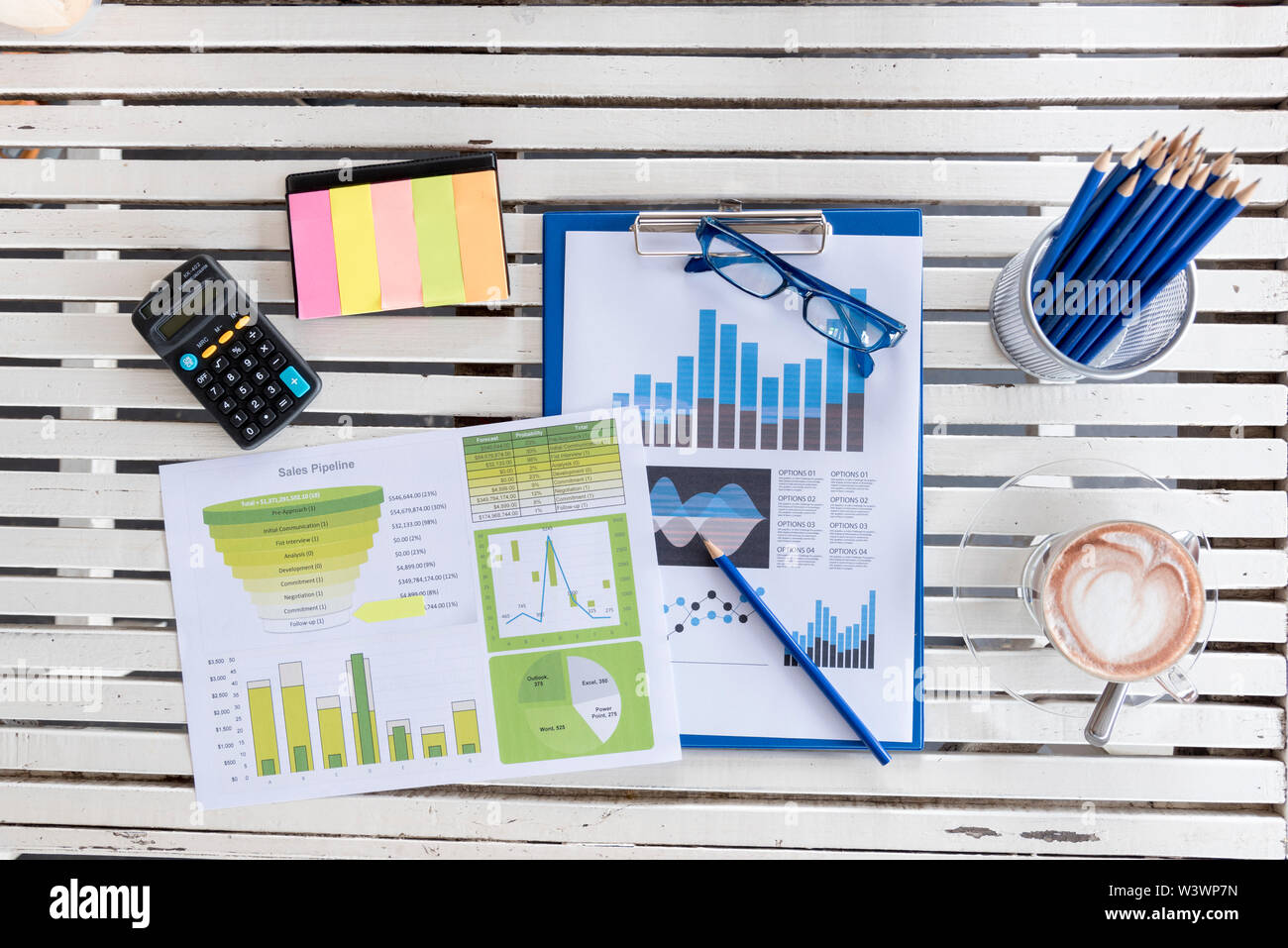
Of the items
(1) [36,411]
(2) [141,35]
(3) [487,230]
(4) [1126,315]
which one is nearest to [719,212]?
(3) [487,230]

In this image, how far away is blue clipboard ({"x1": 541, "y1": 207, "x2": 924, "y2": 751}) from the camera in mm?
669

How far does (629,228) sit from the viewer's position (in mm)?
681

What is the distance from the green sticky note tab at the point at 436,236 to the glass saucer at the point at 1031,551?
51cm

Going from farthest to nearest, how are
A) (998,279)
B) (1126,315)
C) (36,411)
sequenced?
(36,411) < (998,279) < (1126,315)

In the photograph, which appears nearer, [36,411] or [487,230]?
[487,230]

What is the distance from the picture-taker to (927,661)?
672 mm

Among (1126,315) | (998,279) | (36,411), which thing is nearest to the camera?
(1126,315)

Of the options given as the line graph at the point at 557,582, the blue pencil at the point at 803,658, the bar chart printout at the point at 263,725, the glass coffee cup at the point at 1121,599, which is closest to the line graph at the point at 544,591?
the line graph at the point at 557,582

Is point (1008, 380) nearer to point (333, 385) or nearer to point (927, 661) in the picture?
point (927, 661)

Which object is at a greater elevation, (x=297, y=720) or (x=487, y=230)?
(x=487, y=230)

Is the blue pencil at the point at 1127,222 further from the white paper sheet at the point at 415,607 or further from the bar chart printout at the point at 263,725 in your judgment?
the bar chart printout at the point at 263,725

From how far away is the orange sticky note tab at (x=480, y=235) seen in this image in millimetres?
667

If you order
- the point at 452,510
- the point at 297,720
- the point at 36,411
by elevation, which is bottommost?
the point at 297,720
